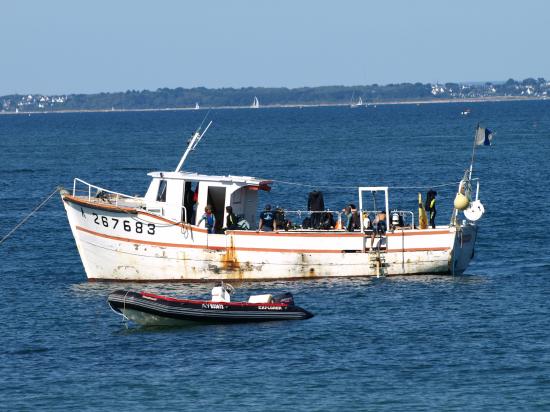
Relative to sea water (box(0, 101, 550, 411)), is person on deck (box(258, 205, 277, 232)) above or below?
above

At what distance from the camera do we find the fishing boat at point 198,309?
125 feet

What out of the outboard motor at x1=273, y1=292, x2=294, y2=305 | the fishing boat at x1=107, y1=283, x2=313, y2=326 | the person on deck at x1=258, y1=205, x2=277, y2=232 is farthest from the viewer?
the person on deck at x1=258, y1=205, x2=277, y2=232

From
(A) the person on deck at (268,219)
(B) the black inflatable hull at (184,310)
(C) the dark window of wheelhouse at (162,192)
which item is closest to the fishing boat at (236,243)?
(C) the dark window of wheelhouse at (162,192)

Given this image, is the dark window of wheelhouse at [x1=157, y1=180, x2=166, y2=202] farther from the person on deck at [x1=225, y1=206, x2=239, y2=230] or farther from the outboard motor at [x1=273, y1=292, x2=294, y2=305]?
the outboard motor at [x1=273, y1=292, x2=294, y2=305]

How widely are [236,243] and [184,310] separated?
22.7 ft

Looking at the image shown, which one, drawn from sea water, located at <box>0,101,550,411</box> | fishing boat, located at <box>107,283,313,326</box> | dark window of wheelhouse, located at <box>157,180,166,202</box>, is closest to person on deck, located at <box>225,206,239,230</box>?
sea water, located at <box>0,101,550,411</box>

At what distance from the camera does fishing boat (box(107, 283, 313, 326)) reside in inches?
1501

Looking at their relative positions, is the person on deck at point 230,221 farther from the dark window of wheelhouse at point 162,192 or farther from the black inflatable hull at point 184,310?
the black inflatable hull at point 184,310

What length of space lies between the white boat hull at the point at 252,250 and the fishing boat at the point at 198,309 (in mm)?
5503

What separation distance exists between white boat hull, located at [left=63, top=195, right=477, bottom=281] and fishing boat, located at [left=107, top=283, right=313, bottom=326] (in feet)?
18.1

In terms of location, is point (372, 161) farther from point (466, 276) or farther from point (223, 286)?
point (223, 286)

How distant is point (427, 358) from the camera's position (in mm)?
34562

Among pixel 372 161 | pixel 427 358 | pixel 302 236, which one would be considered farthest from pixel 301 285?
pixel 372 161

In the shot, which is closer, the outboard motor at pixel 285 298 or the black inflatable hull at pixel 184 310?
the black inflatable hull at pixel 184 310
